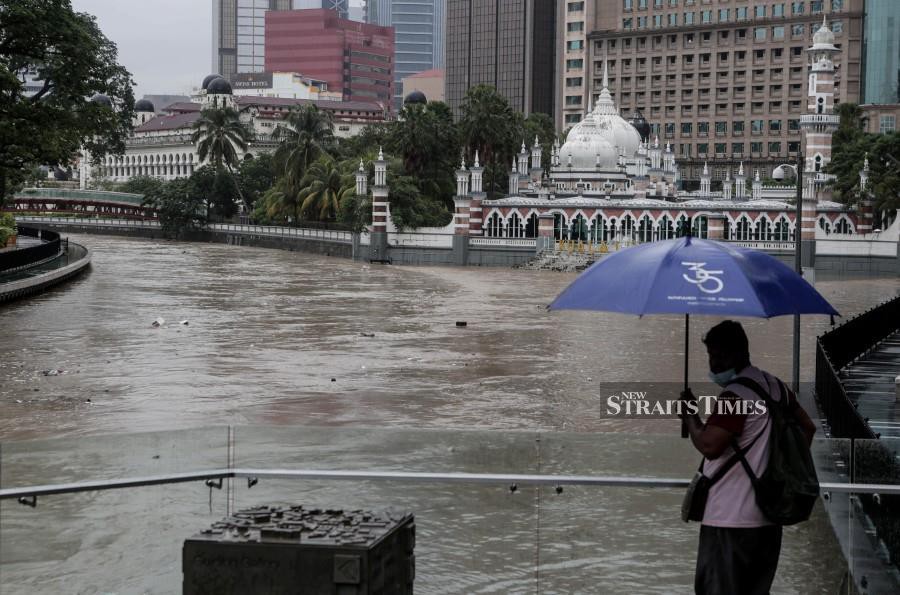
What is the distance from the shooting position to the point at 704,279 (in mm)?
7258

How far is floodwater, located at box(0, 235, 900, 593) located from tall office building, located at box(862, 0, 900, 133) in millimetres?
51144

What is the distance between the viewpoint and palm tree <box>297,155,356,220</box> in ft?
268

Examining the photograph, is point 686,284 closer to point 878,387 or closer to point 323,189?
point 878,387

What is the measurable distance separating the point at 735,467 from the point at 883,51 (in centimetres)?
10682

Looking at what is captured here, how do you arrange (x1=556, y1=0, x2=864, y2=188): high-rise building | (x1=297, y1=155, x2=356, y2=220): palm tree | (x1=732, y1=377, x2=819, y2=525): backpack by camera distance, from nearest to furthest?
(x1=732, y1=377, x2=819, y2=525): backpack, (x1=297, y1=155, x2=356, y2=220): palm tree, (x1=556, y1=0, x2=864, y2=188): high-rise building

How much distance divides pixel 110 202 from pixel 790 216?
223ft

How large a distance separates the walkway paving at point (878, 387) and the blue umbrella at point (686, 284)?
8060mm

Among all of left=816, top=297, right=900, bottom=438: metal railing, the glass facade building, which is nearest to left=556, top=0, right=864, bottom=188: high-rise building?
the glass facade building

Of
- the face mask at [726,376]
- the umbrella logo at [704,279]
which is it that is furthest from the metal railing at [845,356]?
the face mask at [726,376]

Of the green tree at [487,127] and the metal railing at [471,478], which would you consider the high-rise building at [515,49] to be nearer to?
the green tree at [487,127]

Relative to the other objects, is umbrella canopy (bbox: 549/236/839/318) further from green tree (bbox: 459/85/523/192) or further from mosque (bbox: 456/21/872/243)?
green tree (bbox: 459/85/523/192)

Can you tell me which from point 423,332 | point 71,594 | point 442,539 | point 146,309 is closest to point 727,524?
point 442,539

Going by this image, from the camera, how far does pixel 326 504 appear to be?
24.6 ft

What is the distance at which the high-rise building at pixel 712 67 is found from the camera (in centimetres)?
12106
